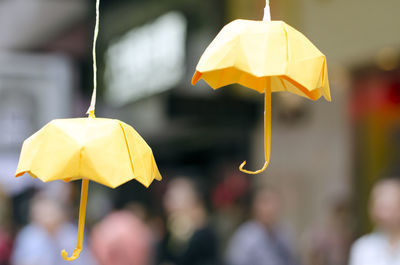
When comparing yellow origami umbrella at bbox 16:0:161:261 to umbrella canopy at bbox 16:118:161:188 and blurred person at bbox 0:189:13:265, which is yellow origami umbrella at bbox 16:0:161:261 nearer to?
umbrella canopy at bbox 16:118:161:188

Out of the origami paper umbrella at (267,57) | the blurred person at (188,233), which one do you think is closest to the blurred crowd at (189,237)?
the blurred person at (188,233)

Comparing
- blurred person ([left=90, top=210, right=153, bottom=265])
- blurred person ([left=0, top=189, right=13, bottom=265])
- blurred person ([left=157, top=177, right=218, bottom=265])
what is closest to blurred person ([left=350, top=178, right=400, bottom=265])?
blurred person ([left=90, top=210, right=153, bottom=265])

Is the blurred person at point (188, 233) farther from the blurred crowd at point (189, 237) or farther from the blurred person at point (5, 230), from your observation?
the blurred person at point (5, 230)

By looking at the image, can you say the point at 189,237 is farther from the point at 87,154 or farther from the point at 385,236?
the point at 87,154

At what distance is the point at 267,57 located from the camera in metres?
1.02

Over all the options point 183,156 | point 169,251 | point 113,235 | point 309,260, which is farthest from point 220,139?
point 113,235

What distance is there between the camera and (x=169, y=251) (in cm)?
566

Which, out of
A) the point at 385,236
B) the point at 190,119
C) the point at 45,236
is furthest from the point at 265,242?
the point at 190,119

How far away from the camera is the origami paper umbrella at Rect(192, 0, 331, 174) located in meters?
1.01

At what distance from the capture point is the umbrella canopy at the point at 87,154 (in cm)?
103

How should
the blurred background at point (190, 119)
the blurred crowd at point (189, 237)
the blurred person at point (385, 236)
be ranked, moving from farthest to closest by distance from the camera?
the blurred background at point (190, 119) < the blurred crowd at point (189, 237) < the blurred person at point (385, 236)

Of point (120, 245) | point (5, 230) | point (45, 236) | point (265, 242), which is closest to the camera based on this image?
point (120, 245)

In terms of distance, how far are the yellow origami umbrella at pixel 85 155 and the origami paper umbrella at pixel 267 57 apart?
5.2 inches

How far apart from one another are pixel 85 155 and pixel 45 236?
4.16 m
